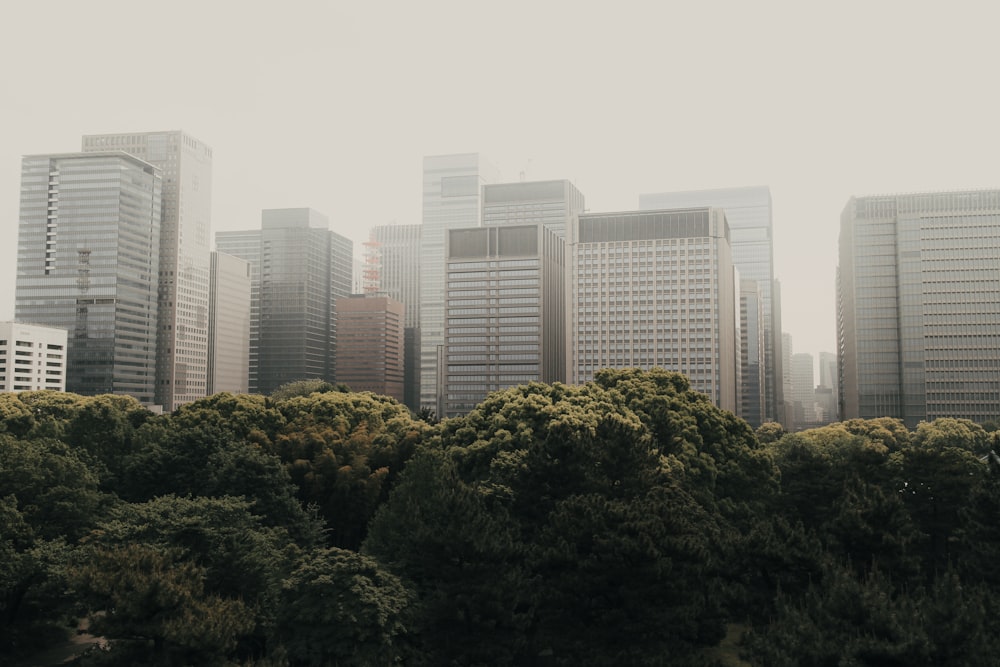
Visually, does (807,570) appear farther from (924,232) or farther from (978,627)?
(924,232)

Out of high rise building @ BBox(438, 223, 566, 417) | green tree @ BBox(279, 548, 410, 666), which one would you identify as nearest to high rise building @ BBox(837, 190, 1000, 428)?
high rise building @ BBox(438, 223, 566, 417)

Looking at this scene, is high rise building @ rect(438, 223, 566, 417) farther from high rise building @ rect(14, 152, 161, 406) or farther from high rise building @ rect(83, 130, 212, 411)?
high rise building @ rect(83, 130, 212, 411)

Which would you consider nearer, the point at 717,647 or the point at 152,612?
the point at 152,612

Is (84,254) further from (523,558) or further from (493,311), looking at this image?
(523,558)

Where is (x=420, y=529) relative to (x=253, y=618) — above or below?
above

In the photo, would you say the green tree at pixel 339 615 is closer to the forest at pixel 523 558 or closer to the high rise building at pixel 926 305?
the forest at pixel 523 558

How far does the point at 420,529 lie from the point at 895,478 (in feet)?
86.5

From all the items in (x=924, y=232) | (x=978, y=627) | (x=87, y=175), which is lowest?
(x=978, y=627)

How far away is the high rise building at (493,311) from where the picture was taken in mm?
148750

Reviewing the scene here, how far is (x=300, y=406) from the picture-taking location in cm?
5953

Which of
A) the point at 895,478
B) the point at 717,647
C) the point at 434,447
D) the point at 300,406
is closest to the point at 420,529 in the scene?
the point at 717,647

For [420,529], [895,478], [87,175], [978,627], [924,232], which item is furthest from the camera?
[87,175]

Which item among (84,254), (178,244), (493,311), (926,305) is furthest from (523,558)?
(178,244)

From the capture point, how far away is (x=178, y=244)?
17938 cm
